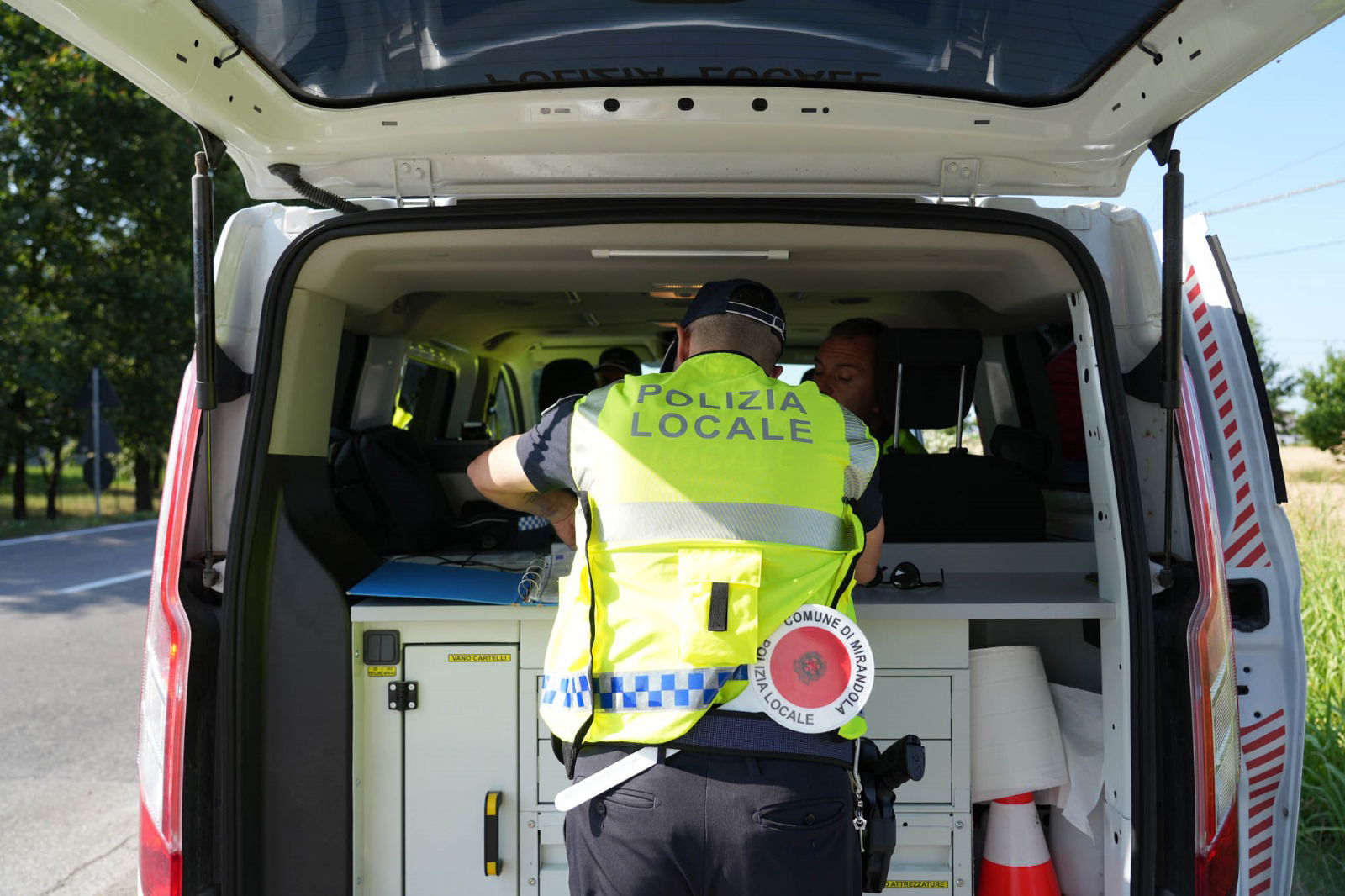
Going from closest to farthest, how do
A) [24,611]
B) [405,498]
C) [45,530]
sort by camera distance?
[405,498] → [24,611] → [45,530]

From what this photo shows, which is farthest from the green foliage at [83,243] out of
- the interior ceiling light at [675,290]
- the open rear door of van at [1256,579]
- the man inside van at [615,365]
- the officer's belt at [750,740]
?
the open rear door of van at [1256,579]

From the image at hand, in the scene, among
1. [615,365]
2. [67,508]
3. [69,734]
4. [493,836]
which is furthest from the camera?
[67,508]

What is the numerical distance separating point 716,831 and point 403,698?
1.11 meters

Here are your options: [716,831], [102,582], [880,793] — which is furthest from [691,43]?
[102,582]

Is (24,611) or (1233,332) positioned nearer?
(1233,332)

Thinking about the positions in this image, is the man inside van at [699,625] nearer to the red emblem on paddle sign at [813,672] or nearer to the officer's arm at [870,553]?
the red emblem on paddle sign at [813,672]

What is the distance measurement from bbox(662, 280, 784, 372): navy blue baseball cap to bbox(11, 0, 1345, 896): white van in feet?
0.71

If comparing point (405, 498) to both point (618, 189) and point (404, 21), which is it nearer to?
point (618, 189)

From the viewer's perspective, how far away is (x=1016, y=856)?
8.57 feet

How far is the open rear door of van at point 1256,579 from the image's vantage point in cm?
229

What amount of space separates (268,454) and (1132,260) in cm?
194

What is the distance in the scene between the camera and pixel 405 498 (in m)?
3.88

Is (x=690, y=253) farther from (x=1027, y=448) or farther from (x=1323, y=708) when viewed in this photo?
(x=1323, y=708)

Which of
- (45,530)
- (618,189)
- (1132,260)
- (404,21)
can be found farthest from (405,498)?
(45,530)
